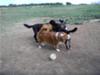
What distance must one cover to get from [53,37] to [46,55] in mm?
153

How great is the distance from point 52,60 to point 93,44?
0.41m

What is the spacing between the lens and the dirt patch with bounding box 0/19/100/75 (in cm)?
145

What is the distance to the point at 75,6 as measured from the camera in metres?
1.69

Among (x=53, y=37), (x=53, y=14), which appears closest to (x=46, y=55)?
(x=53, y=37)

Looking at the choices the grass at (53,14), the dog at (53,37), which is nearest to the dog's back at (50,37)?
the dog at (53,37)

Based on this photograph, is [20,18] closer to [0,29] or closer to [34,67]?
[0,29]

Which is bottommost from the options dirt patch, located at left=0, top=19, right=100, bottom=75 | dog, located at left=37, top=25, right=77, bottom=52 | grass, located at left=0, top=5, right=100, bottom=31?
dirt patch, located at left=0, top=19, right=100, bottom=75

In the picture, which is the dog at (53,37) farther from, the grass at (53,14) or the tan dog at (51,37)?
the grass at (53,14)

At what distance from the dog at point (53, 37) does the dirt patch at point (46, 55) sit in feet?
0.17

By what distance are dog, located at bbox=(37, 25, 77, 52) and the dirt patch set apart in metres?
0.05

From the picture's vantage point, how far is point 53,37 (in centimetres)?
183

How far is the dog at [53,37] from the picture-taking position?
1781 mm

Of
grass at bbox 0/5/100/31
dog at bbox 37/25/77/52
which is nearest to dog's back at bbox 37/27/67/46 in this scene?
dog at bbox 37/25/77/52

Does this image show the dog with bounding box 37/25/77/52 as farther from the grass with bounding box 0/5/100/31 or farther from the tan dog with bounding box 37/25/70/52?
the grass with bounding box 0/5/100/31
